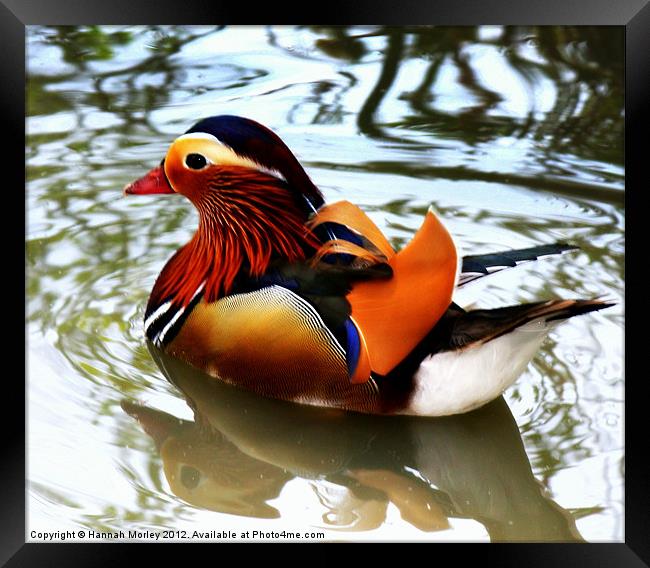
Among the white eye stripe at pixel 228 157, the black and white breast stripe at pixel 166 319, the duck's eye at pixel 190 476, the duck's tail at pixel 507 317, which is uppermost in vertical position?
the white eye stripe at pixel 228 157

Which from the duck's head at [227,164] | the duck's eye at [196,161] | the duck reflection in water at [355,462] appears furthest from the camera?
the duck's eye at [196,161]

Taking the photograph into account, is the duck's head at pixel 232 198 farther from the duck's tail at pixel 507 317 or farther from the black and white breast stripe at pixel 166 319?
the duck's tail at pixel 507 317

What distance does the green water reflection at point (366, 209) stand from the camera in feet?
9.06

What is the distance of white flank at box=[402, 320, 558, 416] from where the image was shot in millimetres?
2865

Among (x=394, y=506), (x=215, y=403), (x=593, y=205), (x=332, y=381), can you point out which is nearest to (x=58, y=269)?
(x=215, y=403)

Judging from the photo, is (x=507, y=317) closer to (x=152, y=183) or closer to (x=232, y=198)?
(x=232, y=198)

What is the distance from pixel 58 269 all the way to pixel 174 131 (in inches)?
23.8

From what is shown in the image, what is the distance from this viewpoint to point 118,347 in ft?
10.9

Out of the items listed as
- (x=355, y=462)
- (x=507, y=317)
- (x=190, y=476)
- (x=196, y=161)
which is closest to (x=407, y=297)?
(x=507, y=317)

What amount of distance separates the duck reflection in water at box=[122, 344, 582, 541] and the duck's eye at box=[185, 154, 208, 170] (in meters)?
0.57

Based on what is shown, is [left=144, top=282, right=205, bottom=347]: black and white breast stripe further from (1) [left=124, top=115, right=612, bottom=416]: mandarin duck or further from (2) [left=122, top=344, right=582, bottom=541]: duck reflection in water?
(2) [left=122, top=344, right=582, bottom=541]: duck reflection in water

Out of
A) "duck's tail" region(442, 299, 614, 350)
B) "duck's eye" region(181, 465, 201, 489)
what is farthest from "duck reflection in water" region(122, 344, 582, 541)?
"duck's tail" region(442, 299, 614, 350)
